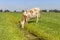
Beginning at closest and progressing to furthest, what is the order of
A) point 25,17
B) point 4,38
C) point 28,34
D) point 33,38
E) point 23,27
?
point 4,38, point 33,38, point 28,34, point 23,27, point 25,17

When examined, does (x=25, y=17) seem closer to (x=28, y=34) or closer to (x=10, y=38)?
(x=28, y=34)

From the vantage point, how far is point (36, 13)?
3250 cm

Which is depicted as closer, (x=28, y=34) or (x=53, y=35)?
(x=53, y=35)

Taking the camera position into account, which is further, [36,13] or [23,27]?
[36,13]

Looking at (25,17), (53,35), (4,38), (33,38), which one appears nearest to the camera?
(4,38)

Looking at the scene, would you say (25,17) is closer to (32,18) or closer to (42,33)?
(32,18)

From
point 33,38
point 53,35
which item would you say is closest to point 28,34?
point 33,38

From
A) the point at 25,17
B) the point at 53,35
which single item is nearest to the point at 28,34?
the point at 53,35

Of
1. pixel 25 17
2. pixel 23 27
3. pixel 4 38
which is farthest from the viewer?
pixel 25 17

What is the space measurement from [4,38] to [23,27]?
407 inches

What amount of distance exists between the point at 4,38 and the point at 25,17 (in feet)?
41.4

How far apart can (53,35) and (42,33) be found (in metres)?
1.91

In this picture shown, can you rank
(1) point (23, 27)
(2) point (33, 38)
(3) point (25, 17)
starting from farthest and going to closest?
(3) point (25, 17) → (1) point (23, 27) → (2) point (33, 38)

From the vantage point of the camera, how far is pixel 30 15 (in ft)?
106
